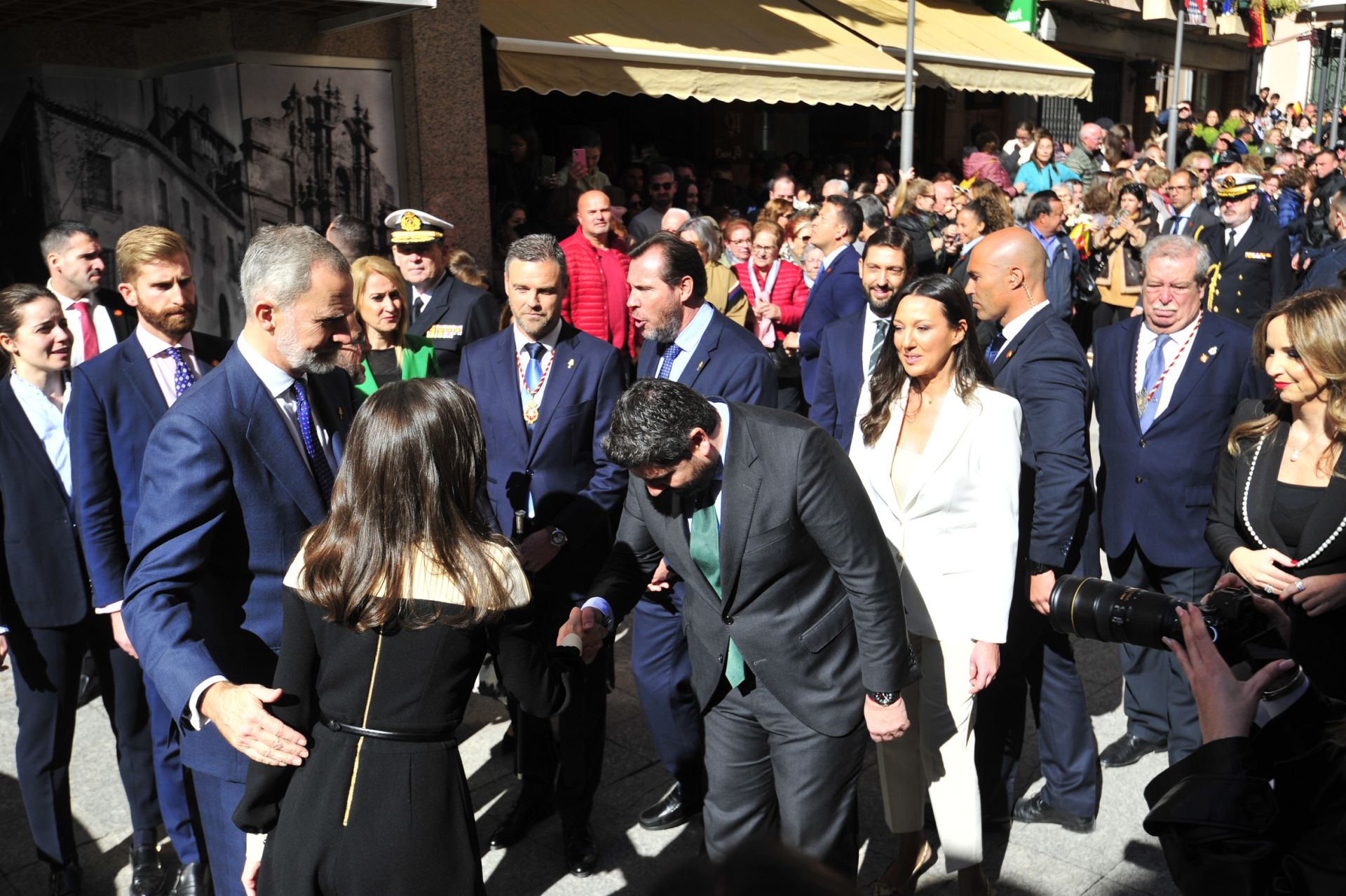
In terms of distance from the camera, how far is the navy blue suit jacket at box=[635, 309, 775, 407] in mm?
4406

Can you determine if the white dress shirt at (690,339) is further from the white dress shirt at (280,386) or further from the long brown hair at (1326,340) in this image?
the long brown hair at (1326,340)

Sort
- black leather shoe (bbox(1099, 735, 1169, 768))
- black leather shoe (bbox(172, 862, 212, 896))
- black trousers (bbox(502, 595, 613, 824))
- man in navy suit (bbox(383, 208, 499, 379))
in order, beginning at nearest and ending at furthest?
black leather shoe (bbox(172, 862, 212, 896))
black trousers (bbox(502, 595, 613, 824))
black leather shoe (bbox(1099, 735, 1169, 768))
man in navy suit (bbox(383, 208, 499, 379))

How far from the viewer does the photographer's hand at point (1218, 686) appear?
2018 mm

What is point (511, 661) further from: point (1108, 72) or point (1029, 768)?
point (1108, 72)

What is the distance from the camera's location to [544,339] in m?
4.48

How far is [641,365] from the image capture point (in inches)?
192

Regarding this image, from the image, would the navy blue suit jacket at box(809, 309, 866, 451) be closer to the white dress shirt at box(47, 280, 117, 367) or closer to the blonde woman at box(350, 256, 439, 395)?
the blonde woman at box(350, 256, 439, 395)

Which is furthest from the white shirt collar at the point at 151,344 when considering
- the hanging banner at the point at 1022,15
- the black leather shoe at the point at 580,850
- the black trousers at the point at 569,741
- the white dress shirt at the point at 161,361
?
the hanging banner at the point at 1022,15

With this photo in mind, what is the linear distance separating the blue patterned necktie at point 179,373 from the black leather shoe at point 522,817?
6.07 ft

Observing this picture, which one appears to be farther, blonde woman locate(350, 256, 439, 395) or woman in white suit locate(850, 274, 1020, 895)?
blonde woman locate(350, 256, 439, 395)

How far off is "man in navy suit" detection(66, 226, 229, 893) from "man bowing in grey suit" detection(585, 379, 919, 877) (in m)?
1.60

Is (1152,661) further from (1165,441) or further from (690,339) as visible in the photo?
(690,339)

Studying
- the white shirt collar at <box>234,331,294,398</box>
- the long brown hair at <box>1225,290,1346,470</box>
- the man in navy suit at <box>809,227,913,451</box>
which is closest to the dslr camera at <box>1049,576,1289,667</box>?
the long brown hair at <box>1225,290,1346,470</box>

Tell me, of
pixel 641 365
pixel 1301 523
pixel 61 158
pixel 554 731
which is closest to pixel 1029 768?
pixel 1301 523
